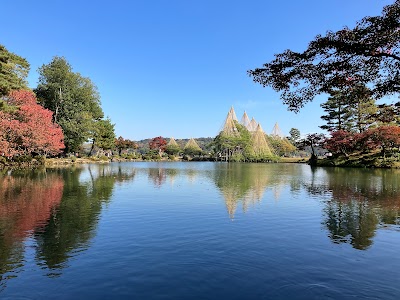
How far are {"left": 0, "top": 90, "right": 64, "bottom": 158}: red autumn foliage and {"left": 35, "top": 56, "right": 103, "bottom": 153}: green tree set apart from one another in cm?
1468

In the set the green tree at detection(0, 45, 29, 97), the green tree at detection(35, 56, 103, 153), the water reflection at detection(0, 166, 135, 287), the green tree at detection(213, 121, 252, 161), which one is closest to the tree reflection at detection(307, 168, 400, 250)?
the water reflection at detection(0, 166, 135, 287)

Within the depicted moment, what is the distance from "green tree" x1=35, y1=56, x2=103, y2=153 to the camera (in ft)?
176

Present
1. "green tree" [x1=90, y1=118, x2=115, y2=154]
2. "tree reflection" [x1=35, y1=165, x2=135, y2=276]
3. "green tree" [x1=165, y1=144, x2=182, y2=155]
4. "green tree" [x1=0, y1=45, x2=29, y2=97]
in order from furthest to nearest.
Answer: "green tree" [x1=165, y1=144, x2=182, y2=155] → "green tree" [x1=90, y1=118, x2=115, y2=154] → "green tree" [x1=0, y1=45, x2=29, y2=97] → "tree reflection" [x1=35, y1=165, x2=135, y2=276]

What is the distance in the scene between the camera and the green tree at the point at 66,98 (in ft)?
176

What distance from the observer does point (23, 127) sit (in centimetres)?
3403

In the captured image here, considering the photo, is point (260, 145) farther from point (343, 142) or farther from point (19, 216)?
point (19, 216)

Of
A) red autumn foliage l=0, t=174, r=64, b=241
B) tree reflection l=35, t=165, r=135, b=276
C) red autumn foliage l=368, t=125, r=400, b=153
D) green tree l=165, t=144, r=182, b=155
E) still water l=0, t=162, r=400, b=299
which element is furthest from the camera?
green tree l=165, t=144, r=182, b=155

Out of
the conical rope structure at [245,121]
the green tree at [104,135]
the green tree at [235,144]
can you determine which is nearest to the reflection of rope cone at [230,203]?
the green tree at [104,135]

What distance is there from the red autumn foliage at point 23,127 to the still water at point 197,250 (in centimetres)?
2070

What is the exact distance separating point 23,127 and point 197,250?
107 ft

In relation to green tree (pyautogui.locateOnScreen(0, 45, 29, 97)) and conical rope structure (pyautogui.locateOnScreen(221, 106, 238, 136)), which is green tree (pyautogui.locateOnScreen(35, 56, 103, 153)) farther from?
conical rope structure (pyautogui.locateOnScreen(221, 106, 238, 136))

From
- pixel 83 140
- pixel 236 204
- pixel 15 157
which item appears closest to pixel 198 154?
pixel 83 140

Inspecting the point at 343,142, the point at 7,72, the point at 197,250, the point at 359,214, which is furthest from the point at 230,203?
the point at 343,142

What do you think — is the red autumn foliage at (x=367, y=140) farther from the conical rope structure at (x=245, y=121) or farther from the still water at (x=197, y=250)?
the conical rope structure at (x=245, y=121)
